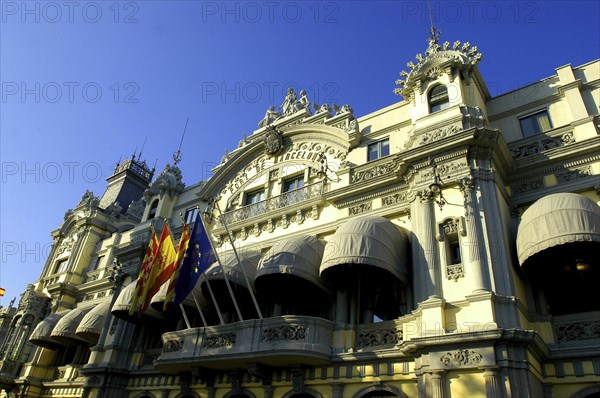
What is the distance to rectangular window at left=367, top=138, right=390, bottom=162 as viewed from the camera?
789 inches

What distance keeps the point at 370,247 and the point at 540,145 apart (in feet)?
25.2

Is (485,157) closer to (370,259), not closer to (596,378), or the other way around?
(370,259)

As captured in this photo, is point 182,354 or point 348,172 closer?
point 182,354

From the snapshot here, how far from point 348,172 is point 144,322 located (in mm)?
13028

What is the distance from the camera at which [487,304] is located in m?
12.3

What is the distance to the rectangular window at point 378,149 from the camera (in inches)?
789

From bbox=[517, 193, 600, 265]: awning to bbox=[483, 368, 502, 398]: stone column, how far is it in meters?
3.53

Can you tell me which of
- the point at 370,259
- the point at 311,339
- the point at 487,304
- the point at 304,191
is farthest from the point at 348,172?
the point at 487,304

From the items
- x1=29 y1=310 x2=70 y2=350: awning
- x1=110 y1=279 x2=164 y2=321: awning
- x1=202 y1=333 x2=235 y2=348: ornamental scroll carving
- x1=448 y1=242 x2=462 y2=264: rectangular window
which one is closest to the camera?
x1=448 y1=242 x2=462 y2=264: rectangular window

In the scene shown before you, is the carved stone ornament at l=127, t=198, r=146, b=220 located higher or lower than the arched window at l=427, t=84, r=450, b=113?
higher

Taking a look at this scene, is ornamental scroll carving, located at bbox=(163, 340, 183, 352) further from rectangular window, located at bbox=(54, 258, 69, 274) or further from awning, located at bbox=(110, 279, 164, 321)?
rectangular window, located at bbox=(54, 258, 69, 274)

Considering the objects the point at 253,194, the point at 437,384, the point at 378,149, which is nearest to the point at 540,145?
the point at 378,149

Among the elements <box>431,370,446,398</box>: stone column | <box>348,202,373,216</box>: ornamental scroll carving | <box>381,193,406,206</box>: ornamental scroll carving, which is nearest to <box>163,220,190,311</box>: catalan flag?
<box>348,202,373,216</box>: ornamental scroll carving

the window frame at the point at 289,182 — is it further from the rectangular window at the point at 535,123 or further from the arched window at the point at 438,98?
the rectangular window at the point at 535,123
